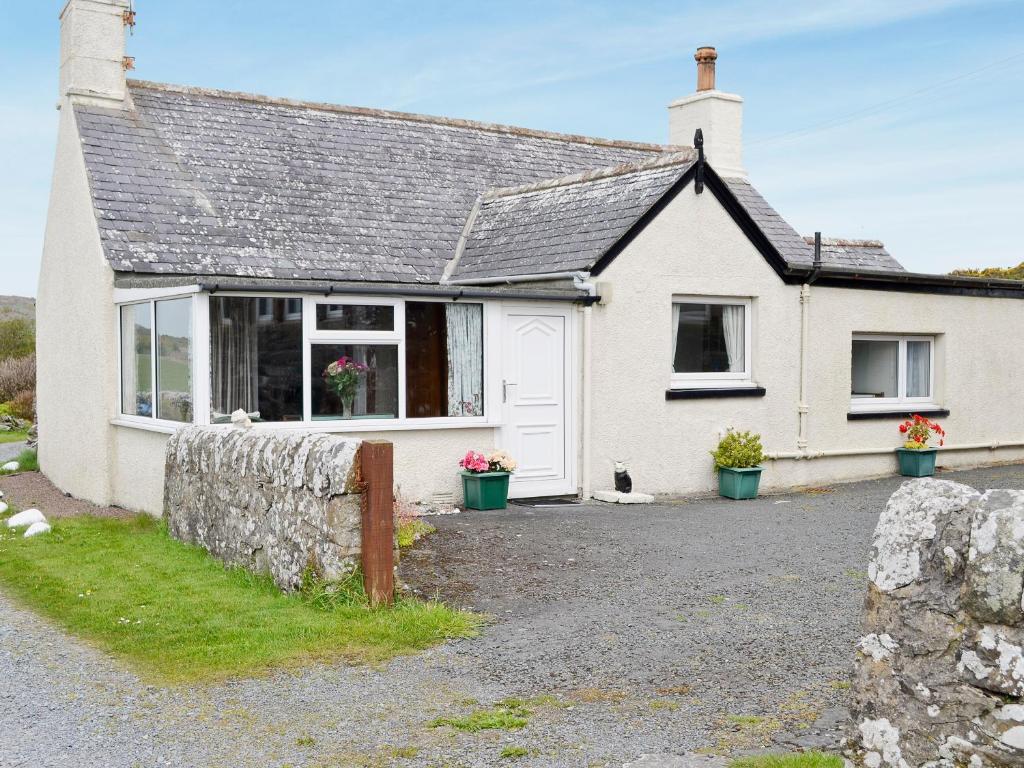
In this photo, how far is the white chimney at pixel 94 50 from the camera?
585 inches

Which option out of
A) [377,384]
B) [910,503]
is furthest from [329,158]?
[910,503]

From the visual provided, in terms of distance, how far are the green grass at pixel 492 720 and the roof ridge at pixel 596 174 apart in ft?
30.7

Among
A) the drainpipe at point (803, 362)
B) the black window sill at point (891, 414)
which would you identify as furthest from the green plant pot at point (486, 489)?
the black window sill at point (891, 414)

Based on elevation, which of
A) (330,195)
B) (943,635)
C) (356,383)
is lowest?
(943,635)

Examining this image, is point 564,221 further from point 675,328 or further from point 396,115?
point 396,115

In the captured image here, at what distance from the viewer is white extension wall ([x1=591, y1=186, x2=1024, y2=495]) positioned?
13.5 meters

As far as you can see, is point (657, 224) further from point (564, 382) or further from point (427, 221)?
point (427, 221)

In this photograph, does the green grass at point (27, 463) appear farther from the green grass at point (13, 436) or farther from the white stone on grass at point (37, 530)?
the white stone on grass at point (37, 530)

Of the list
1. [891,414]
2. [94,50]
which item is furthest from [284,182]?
[891,414]

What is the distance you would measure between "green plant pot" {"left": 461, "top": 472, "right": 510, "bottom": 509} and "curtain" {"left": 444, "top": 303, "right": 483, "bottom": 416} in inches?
34.1

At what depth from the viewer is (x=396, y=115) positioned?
18078 mm

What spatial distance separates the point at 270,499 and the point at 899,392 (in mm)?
11138

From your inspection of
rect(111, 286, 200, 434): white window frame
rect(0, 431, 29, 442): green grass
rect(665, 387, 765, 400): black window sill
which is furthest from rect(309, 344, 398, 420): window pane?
rect(0, 431, 29, 442): green grass

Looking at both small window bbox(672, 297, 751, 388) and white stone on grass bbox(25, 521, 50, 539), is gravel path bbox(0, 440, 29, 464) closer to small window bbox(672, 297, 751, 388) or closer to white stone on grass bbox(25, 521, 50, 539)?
white stone on grass bbox(25, 521, 50, 539)
